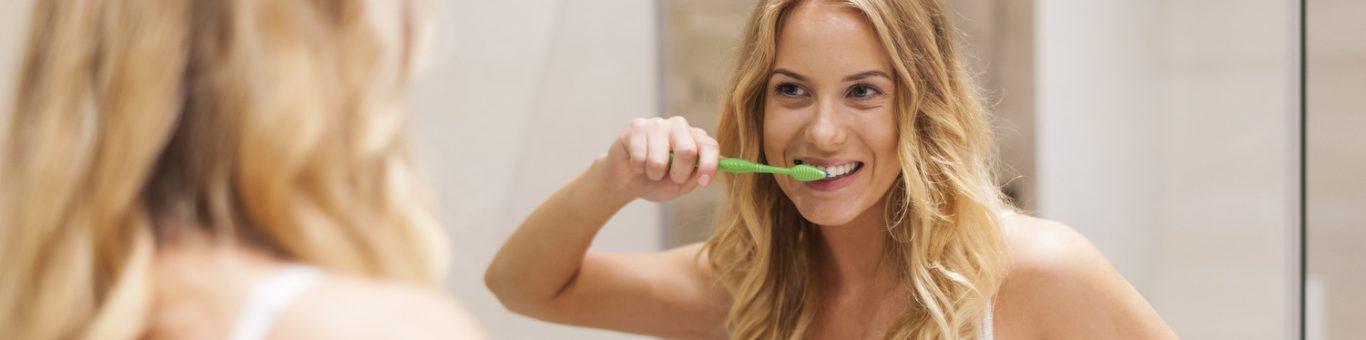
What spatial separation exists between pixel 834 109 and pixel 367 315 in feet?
1.70

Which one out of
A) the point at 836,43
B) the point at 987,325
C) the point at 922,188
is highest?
the point at 836,43

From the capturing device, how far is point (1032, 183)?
120 centimetres

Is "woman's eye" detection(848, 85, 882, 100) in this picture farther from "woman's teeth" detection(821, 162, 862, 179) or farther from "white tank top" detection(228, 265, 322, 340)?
"white tank top" detection(228, 265, 322, 340)

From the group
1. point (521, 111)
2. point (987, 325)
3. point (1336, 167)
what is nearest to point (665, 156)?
point (987, 325)

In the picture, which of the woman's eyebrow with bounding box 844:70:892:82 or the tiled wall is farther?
the tiled wall

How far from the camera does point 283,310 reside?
1.35 ft

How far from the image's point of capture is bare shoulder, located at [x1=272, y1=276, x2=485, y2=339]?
404 millimetres

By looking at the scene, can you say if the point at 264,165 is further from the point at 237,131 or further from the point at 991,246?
the point at 991,246

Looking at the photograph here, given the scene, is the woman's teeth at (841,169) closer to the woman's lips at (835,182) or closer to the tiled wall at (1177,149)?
the woman's lips at (835,182)

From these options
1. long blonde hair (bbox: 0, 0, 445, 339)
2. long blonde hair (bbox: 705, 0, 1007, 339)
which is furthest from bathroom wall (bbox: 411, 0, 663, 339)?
long blonde hair (bbox: 0, 0, 445, 339)

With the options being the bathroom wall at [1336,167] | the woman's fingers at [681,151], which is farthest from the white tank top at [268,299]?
the bathroom wall at [1336,167]

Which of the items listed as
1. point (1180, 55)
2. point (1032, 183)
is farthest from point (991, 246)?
point (1180, 55)

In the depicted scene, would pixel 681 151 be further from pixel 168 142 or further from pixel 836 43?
pixel 168 142

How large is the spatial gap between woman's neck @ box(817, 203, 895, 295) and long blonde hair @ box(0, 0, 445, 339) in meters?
0.58
